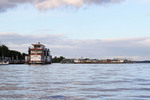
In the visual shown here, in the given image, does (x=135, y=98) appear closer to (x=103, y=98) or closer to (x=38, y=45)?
(x=103, y=98)

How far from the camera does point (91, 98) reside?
19.7m

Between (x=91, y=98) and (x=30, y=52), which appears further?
(x=30, y=52)

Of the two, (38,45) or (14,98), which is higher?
(38,45)

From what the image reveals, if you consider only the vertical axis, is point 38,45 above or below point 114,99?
above

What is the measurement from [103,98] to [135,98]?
7.68ft

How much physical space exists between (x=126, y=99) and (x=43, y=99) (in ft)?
19.3

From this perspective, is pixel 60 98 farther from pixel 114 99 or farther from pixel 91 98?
pixel 114 99

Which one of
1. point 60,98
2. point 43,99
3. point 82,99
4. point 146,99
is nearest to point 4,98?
point 43,99

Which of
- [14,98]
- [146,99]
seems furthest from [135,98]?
[14,98]

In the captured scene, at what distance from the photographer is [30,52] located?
17525 centimetres

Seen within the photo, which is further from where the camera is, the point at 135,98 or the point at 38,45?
the point at 38,45

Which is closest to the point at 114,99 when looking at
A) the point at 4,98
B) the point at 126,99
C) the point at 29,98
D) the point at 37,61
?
the point at 126,99

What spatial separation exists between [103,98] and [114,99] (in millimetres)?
881

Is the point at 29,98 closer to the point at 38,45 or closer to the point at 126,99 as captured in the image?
the point at 126,99
